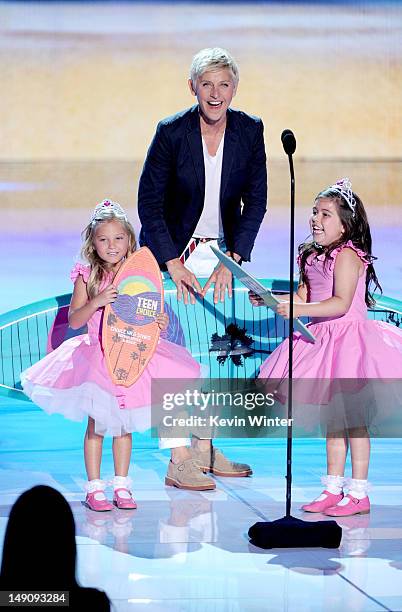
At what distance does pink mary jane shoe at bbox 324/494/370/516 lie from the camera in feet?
13.1

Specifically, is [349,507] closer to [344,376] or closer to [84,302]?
[344,376]

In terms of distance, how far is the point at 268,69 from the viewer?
19.6ft

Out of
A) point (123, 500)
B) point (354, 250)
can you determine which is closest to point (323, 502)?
point (123, 500)

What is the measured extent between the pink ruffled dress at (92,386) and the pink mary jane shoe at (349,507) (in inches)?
27.6

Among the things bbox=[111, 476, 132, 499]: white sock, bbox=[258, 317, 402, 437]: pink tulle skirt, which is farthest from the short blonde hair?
bbox=[111, 476, 132, 499]: white sock

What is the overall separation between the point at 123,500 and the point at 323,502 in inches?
27.0

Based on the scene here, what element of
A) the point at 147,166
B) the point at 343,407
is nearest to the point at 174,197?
the point at 147,166

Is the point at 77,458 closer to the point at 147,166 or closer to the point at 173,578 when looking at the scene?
the point at 147,166

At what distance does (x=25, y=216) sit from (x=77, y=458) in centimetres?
171

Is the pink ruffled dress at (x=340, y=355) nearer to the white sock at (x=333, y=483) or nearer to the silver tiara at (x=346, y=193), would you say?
the silver tiara at (x=346, y=193)

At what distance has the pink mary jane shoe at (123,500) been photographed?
4.09 meters

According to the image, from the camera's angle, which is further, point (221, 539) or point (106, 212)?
point (106, 212)

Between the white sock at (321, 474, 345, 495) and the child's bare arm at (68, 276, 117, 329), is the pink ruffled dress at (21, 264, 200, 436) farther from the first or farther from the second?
the white sock at (321, 474, 345, 495)

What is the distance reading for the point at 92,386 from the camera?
4137 millimetres
